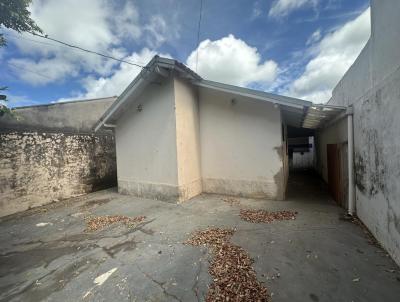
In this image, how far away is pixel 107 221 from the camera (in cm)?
585

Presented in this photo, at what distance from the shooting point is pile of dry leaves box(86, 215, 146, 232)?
18.0 feet

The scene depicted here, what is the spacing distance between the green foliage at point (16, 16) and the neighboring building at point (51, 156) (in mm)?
2368

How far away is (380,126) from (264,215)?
3.37m

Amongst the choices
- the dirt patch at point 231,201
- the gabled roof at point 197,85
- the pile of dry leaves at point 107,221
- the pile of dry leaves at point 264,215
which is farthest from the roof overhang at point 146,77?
the pile of dry leaves at point 264,215

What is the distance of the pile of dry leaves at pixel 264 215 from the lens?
5.45 meters

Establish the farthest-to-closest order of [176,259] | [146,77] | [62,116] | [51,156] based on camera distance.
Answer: [62,116] < [51,156] < [146,77] < [176,259]

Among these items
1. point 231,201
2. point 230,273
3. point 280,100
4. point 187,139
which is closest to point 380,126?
point 280,100

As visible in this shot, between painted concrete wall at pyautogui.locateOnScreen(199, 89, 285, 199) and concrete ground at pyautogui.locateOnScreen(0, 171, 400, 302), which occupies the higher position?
painted concrete wall at pyautogui.locateOnScreen(199, 89, 285, 199)

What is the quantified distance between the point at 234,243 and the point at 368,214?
10.2 feet

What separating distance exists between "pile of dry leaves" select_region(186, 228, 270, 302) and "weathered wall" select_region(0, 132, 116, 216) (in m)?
6.89

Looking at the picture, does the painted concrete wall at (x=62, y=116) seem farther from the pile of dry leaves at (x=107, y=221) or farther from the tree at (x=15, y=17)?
the pile of dry leaves at (x=107, y=221)

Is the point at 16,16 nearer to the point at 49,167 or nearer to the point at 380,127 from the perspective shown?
the point at 49,167

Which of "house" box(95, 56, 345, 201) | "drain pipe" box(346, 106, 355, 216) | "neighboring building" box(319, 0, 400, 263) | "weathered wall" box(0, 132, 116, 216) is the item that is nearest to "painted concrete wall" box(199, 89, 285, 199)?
"house" box(95, 56, 345, 201)

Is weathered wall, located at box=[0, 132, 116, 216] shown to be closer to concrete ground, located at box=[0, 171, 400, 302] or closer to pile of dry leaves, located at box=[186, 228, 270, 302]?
concrete ground, located at box=[0, 171, 400, 302]
